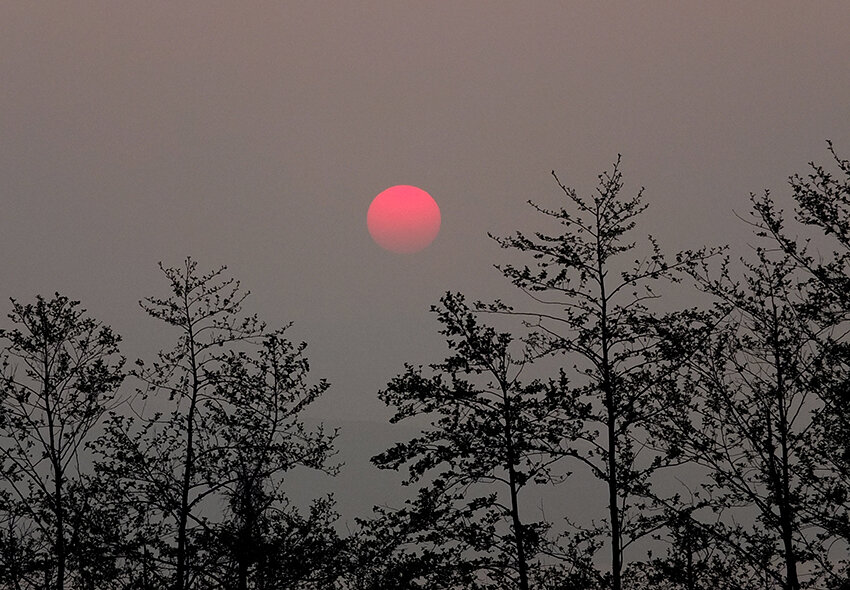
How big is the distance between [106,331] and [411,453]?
304 inches

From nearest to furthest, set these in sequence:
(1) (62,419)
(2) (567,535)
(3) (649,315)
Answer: (3) (649,315) < (2) (567,535) < (1) (62,419)

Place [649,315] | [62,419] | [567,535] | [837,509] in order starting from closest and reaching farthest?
[837,509] → [649,315] → [567,535] → [62,419]

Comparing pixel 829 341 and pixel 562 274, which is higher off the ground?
pixel 562 274

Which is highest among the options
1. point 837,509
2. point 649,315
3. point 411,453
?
point 649,315

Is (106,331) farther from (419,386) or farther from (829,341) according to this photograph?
(829,341)

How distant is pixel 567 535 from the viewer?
1916cm

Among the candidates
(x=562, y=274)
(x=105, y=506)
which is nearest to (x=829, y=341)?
(x=562, y=274)

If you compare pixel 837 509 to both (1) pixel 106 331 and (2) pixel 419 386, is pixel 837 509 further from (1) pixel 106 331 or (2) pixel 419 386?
(1) pixel 106 331

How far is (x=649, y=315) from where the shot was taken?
17.7 m

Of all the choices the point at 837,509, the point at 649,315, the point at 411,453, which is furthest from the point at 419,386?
the point at 837,509

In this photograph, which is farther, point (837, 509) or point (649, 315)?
point (649, 315)

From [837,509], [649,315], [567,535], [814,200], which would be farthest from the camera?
[567,535]

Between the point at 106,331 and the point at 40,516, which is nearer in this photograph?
the point at 40,516

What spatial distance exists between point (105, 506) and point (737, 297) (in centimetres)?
1386
